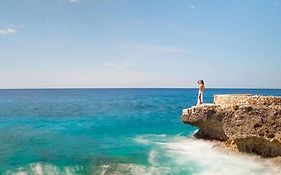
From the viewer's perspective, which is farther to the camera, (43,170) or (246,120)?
(246,120)

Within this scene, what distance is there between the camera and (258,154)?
16016mm

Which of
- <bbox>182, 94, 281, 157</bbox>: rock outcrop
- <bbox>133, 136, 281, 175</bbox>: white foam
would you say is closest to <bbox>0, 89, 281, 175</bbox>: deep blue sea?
<bbox>133, 136, 281, 175</bbox>: white foam

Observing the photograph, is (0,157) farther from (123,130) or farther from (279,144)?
(279,144)

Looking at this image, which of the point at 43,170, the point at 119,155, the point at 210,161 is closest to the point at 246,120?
the point at 210,161

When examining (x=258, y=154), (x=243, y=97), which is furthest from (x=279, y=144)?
(x=243, y=97)

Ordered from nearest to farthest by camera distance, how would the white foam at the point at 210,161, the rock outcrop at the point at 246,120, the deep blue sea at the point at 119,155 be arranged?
the white foam at the point at 210,161 < the deep blue sea at the point at 119,155 < the rock outcrop at the point at 246,120

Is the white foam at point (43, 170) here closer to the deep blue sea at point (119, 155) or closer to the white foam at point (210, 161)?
the deep blue sea at point (119, 155)

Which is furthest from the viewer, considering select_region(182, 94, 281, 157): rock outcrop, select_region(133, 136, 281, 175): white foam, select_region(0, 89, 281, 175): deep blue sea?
select_region(182, 94, 281, 157): rock outcrop

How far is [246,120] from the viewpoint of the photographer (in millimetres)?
16188

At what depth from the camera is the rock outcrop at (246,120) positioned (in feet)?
50.9

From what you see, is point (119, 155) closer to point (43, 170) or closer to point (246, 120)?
point (43, 170)

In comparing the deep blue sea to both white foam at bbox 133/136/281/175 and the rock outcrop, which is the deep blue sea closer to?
white foam at bbox 133/136/281/175

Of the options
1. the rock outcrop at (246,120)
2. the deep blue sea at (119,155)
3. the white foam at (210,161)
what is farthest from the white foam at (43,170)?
the rock outcrop at (246,120)

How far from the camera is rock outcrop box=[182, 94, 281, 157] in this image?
15500mm
